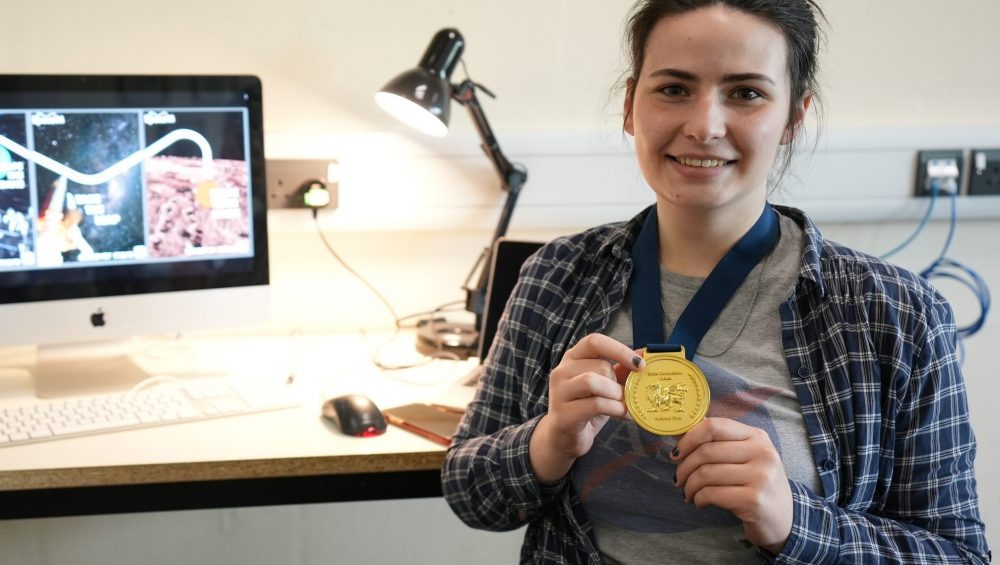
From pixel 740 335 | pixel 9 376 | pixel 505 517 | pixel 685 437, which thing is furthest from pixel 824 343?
pixel 9 376

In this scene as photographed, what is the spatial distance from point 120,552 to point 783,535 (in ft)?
5.35

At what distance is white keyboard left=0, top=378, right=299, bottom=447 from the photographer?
1.57 metres

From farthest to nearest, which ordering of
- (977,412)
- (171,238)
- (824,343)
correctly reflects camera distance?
1. (977,412)
2. (171,238)
3. (824,343)

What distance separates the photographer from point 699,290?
130 centimetres

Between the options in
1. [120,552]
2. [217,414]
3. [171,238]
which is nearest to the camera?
[217,414]

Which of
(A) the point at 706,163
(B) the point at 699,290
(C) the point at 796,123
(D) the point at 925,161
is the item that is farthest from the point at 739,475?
(D) the point at 925,161

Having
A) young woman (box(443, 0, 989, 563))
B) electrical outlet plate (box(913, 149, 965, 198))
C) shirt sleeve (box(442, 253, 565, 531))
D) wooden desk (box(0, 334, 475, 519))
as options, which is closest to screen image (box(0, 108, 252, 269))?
wooden desk (box(0, 334, 475, 519))

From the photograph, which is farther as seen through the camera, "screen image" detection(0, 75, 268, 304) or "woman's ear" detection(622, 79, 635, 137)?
"screen image" detection(0, 75, 268, 304)

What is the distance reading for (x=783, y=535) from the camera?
116 cm

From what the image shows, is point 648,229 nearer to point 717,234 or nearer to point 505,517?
point 717,234

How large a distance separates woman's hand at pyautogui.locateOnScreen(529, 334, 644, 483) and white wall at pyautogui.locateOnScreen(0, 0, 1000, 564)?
3.38 ft

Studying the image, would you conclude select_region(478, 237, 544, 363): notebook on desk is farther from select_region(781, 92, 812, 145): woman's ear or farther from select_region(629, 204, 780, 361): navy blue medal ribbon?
select_region(781, 92, 812, 145): woman's ear

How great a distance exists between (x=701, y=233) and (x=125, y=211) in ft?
3.32

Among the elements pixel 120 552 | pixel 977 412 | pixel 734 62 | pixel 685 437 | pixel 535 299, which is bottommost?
pixel 120 552
